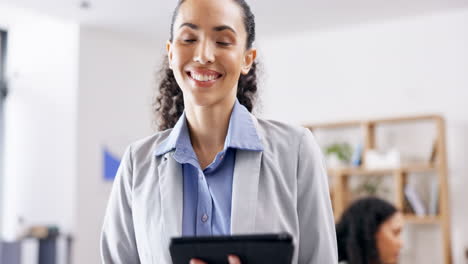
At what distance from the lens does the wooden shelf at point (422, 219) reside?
4.74 meters

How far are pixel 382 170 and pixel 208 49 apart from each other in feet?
13.2

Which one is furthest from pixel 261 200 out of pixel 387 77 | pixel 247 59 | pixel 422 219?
pixel 387 77

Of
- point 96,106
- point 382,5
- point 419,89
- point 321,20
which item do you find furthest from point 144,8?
point 419,89

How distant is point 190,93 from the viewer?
115cm

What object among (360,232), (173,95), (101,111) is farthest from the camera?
(101,111)

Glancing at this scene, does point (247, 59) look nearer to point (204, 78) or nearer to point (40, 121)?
point (204, 78)

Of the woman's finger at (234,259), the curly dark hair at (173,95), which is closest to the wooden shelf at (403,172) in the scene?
the curly dark hair at (173,95)

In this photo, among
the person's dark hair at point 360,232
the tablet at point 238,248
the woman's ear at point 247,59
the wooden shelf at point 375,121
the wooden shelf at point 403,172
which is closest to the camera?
the tablet at point 238,248

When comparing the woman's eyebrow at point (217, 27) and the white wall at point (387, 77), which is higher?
the white wall at point (387, 77)

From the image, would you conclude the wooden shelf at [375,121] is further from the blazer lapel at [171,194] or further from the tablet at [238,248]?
the tablet at [238,248]

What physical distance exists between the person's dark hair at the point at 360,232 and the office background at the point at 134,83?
1961 mm

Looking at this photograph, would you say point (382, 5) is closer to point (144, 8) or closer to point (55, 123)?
point (144, 8)

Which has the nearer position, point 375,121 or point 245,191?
point 245,191

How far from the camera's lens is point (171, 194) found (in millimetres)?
1150
